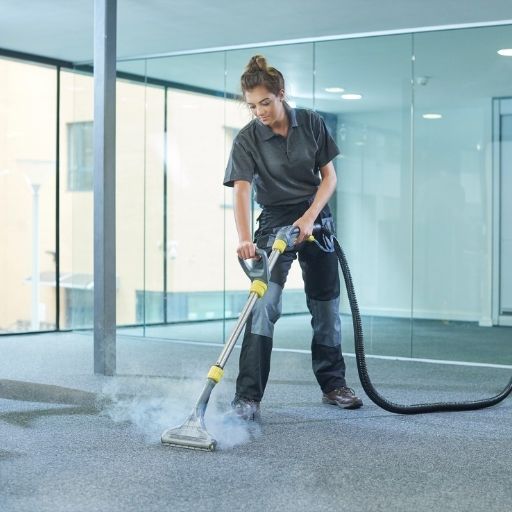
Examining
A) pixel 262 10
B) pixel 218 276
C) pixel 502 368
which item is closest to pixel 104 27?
pixel 262 10

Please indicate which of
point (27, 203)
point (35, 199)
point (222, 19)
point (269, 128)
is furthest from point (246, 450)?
point (27, 203)

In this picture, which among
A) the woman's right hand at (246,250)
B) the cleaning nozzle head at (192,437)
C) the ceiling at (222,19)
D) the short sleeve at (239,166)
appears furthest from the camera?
the ceiling at (222,19)

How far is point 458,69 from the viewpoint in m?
4.52

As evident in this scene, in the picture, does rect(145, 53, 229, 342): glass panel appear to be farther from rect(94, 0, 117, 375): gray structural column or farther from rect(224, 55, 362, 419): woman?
rect(224, 55, 362, 419): woman

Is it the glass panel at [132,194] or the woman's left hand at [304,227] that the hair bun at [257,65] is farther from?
the glass panel at [132,194]

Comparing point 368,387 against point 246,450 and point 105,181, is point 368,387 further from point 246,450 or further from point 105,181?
point 105,181

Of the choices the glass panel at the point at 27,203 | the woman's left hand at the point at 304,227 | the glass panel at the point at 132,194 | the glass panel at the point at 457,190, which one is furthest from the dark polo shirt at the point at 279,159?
the glass panel at the point at 27,203

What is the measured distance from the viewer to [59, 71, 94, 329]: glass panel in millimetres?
5941

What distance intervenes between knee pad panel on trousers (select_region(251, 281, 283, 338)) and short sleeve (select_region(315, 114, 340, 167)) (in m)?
0.46

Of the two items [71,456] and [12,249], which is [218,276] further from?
[71,456]

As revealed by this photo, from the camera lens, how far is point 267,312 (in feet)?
9.45

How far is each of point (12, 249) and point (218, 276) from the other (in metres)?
1.90

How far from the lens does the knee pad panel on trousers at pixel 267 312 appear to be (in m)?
2.87

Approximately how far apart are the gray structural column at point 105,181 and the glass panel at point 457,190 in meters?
1.64
